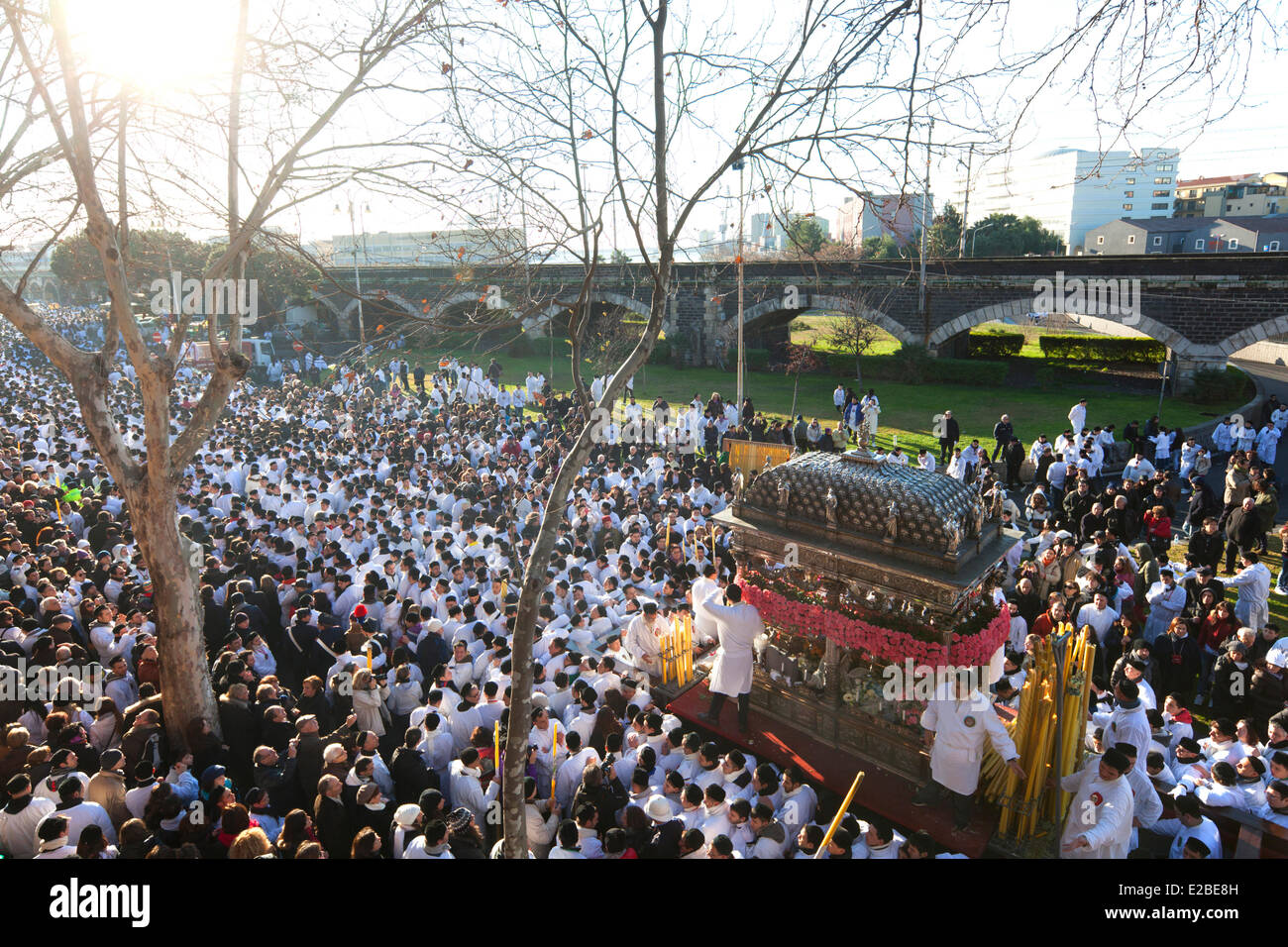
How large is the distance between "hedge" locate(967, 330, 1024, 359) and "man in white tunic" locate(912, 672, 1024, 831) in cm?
2759

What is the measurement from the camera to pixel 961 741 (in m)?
5.59

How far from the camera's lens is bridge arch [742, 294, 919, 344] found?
90.4 feet

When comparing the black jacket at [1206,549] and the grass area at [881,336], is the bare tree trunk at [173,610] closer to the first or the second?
the black jacket at [1206,549]

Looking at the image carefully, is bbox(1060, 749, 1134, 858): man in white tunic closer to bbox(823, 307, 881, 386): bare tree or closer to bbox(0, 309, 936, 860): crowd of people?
bbox(0, 309, 936, 860): crowd of people

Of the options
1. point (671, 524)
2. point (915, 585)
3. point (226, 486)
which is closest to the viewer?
point (915, 585)

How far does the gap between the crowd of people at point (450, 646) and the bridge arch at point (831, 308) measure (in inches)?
526

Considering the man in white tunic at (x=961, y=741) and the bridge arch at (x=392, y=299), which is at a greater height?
the bridge arch at (x=392, y=299)

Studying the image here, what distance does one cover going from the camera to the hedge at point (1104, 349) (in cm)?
2694

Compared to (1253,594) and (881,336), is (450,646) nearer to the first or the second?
(1253,594)

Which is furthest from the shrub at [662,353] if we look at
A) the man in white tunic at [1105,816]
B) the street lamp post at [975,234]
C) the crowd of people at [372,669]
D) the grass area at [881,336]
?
the man in white tunic at [1105,816]

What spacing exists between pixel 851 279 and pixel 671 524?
60.8 feet

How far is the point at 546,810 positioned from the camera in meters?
5.64
